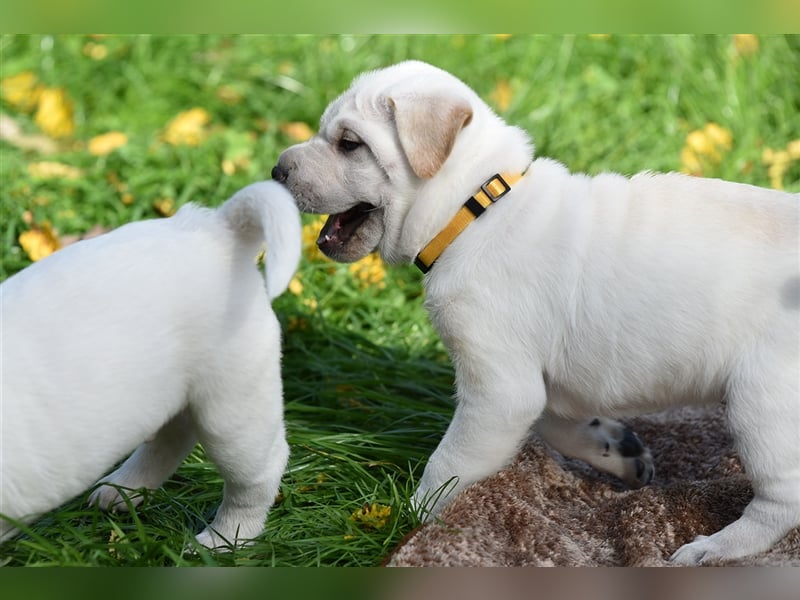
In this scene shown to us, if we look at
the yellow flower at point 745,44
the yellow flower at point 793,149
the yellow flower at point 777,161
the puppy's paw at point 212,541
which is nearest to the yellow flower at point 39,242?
the puppy's paw at point 212,541

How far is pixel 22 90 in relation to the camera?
6516mm

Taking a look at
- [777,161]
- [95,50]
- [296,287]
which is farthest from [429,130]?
[95,50]

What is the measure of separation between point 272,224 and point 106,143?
3.61 meters

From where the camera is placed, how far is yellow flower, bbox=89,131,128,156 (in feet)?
20.0

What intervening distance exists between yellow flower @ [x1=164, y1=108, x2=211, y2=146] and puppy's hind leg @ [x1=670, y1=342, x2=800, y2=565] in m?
4.01

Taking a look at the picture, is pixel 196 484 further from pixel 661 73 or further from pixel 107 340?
pixel 661 73

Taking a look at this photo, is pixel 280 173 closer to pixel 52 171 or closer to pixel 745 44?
pixel 52 171

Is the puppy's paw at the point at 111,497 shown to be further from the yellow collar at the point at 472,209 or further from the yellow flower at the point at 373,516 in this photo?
the yellow collar at the point at 472,209

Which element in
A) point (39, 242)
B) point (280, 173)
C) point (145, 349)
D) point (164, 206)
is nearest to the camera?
point (145, 349)

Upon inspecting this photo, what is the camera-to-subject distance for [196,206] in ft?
10.6

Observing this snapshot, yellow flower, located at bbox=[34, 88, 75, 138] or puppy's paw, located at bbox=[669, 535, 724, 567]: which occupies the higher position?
yellow flower, located at bbox=[34, 88, 75, 138]

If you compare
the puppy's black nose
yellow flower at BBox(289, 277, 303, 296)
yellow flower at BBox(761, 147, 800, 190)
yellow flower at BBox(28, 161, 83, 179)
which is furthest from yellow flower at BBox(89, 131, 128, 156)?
yellow flower at BBox(761, 147, 800, 190)

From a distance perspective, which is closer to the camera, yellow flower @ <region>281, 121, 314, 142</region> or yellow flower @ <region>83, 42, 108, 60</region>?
yellow flower @ <region>281, 121, 314, 142</region>

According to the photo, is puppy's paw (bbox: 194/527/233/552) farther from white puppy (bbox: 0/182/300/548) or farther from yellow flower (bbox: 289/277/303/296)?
yellow flower (bbox: 289/277/303/296)
